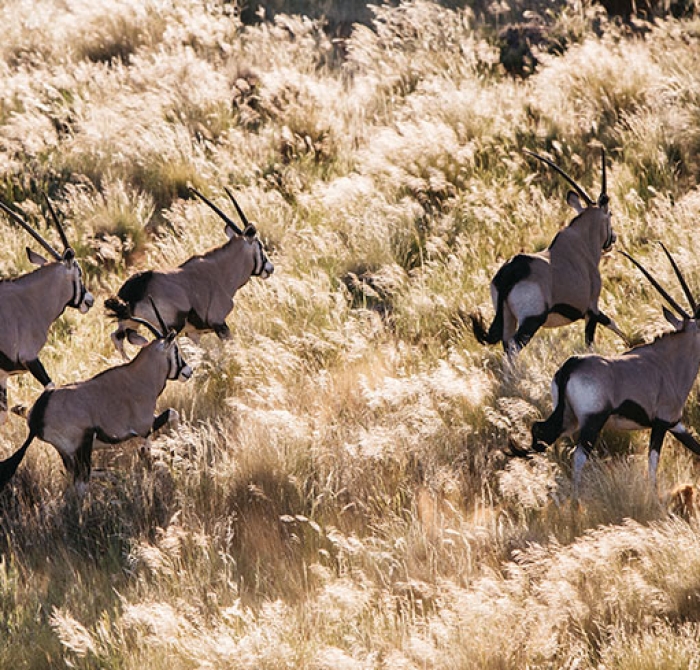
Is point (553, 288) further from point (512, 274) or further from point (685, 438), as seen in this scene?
point (685, 438)

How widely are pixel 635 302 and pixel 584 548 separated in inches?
143

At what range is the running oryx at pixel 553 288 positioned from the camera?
285 inches

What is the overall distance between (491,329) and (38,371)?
300 cm

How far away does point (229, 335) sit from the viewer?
8289 mm

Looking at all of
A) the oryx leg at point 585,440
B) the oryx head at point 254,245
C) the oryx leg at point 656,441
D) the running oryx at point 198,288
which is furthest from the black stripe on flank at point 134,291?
the oryx leg at point 656,441

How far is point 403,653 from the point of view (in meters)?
4.75

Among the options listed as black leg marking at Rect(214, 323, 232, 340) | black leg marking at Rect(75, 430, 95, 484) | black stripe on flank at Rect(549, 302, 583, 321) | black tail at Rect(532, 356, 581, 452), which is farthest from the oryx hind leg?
black stripe on flank at Rect(549, 302, 583, 321)

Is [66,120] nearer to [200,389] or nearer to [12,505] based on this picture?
[200,389]

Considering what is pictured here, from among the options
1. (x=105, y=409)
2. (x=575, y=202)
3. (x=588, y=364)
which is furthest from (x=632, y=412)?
(x=105, y=409)

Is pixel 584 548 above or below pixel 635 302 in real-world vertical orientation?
above

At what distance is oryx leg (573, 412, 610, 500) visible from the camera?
595cm

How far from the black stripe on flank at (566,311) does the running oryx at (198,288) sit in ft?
7.90

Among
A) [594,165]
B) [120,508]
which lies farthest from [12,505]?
[594,165]

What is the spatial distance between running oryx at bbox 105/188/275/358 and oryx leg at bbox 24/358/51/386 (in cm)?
60
